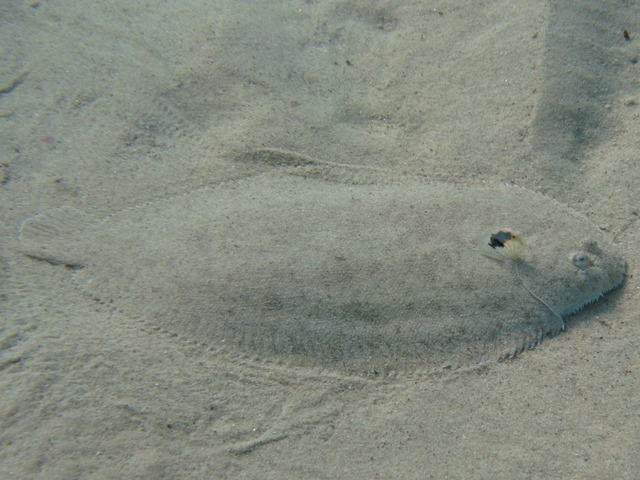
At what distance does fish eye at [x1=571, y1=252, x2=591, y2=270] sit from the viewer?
350 cm

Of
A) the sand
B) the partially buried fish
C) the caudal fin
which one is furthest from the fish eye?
the caudal fin

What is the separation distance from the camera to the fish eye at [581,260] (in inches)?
138

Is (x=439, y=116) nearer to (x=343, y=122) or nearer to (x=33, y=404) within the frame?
(x=343, y=122)

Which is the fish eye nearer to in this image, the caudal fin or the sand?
the sand

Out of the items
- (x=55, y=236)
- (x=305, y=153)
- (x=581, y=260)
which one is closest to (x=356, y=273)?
(x=305, y=153)

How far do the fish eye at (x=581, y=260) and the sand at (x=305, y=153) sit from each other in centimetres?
31

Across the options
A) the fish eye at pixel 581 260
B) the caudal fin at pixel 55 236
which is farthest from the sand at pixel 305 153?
the fish eye at pixel 581 260

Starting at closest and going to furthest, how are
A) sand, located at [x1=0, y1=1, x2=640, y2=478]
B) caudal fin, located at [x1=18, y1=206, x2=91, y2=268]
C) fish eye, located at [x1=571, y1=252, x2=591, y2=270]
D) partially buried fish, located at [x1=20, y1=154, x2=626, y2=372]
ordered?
1. sand, located at [x1=0, y1=1, x2=640, y2=478]
2. partially buried fish, located at [x1=20, y1=154, x2=626, y2=372]
3. fish eye, located at [x1=571, y1=252, x2=591, y2=270]
4. caudal fin, located at [x1=18, y1=206, x2=91, y2=268]

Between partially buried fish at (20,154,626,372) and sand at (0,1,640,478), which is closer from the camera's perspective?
sand at (0,1,640,478)

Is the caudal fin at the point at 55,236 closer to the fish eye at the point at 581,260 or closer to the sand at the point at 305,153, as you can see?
the sand at the point at 305,153

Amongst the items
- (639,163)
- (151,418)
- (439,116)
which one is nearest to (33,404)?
(151,418)

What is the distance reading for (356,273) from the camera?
339 centimetres

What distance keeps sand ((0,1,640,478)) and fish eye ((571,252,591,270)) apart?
0.31 metres

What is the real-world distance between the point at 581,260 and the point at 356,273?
5.84ft
